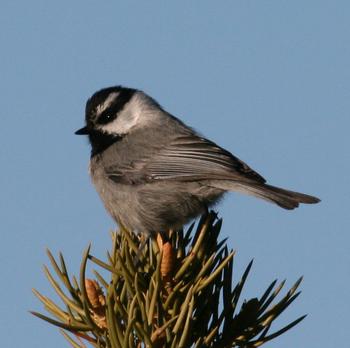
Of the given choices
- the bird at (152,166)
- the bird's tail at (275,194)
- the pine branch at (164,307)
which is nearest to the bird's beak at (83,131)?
the bird at (152,166)

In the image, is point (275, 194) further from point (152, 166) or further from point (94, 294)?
point (94, 294)

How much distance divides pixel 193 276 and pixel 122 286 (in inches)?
15.7

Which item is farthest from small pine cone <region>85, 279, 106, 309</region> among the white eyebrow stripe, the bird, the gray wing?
the white eyebrow stripe

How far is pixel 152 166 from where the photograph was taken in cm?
548

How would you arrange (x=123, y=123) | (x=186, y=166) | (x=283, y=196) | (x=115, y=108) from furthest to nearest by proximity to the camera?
(x=123, y=123)
(x=115, y=108)
(x=186, y=166)
(x=283, y=196)

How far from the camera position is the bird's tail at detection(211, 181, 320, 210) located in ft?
13.8

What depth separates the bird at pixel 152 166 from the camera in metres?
5.01

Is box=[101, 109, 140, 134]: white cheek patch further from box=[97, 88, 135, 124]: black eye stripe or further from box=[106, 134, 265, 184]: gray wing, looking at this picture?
box=[106, 134, 265, 184]: gray wing

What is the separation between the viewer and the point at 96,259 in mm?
2949

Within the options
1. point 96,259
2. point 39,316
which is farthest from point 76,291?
point 39,316

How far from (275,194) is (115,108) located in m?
Result: 2.01

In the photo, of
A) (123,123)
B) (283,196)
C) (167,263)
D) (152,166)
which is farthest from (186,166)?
(167,263)

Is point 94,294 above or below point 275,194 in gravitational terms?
below

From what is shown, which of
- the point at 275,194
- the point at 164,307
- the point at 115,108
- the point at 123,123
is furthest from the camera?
the point at 123,123
